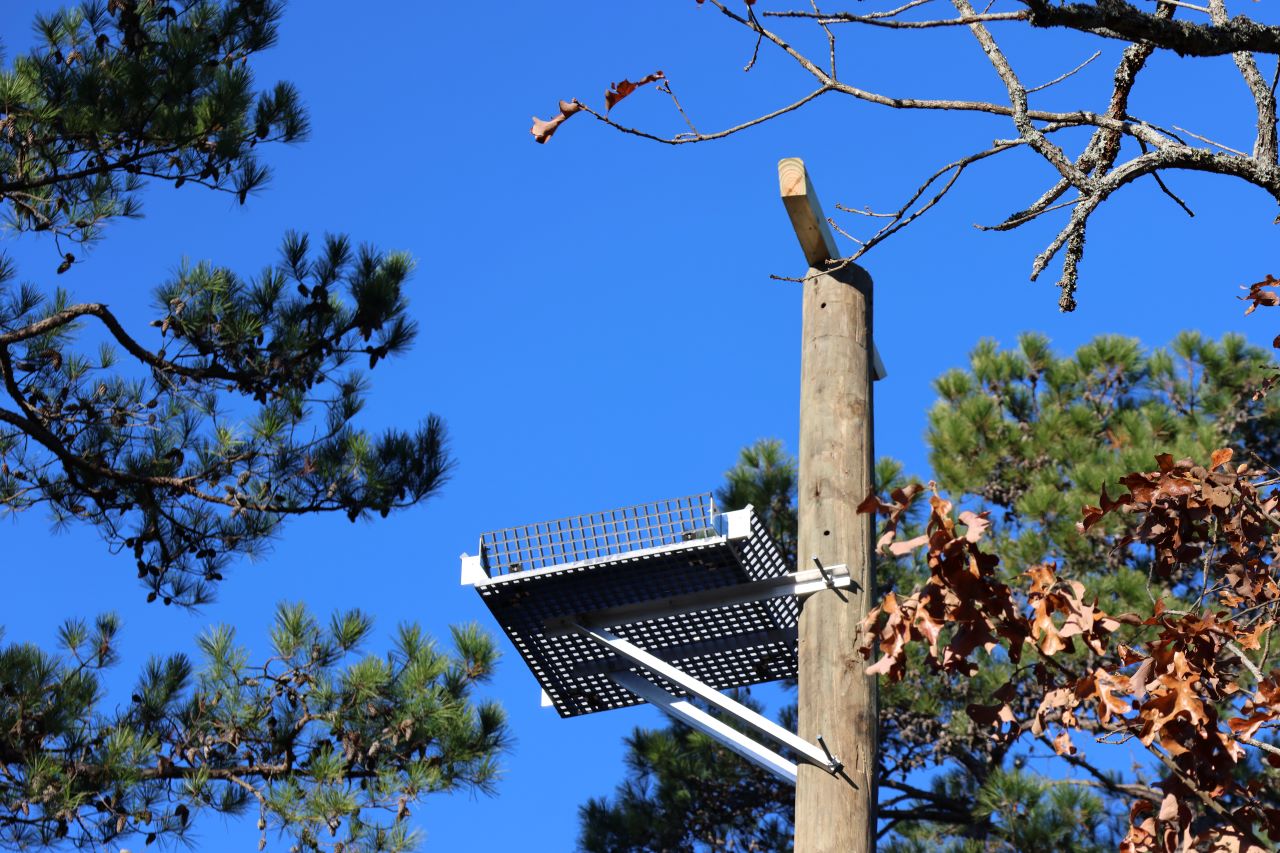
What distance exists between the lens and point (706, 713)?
4707 millimetres

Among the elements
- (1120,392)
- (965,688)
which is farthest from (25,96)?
(1120,392)

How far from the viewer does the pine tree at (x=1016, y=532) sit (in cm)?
989

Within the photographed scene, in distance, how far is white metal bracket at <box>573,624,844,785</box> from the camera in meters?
4.07

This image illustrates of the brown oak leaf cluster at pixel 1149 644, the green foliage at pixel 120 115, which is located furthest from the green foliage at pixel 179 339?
the brown oak leaf cluster at pixel 1149 644

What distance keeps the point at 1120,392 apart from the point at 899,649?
1006cm

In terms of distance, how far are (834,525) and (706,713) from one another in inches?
27.7

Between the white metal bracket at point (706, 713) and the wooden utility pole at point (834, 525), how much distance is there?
2.6 inches

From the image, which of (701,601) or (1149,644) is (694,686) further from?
(1149,644)

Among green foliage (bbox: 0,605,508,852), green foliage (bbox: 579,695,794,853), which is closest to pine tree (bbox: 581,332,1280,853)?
green foliage (bbox: 579,695,794,853)

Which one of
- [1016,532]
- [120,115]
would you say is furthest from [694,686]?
[1016,532]

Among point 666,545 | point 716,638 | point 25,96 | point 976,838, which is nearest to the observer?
point 666,545

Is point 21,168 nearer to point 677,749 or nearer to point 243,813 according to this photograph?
point 243,813

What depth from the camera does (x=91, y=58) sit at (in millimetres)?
8188

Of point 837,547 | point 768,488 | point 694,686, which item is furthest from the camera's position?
point 768,488
